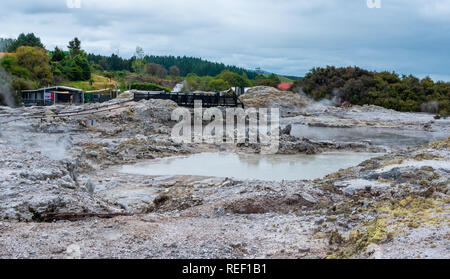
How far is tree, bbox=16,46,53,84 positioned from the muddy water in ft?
114

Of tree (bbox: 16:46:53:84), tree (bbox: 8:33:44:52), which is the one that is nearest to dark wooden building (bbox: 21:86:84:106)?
tree (bbox: 16:46:53:84)

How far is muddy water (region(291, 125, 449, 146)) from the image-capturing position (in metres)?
26.9

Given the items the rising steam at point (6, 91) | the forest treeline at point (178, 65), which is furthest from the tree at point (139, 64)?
the rising steam at point (6, 91)

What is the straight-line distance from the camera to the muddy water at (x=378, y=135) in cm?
2689

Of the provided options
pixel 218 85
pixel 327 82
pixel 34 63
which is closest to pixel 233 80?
pixel 218 85

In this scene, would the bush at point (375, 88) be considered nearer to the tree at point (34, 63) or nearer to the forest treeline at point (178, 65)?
the tree at point (34, 63)

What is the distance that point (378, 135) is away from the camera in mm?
30438

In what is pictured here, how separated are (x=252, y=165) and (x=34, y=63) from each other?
149ft

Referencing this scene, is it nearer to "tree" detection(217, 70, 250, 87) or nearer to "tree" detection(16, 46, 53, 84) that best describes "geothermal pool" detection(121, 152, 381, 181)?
"tree" detection(16, 46, 53, 84)

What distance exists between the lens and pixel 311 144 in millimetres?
22188

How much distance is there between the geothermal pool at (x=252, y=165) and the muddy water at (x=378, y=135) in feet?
20.7

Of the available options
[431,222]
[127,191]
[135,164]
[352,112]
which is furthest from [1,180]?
[352,112]

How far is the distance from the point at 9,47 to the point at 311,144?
223 ft
